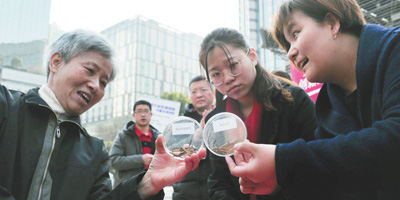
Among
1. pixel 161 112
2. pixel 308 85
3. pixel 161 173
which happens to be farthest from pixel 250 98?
pixel 161 112

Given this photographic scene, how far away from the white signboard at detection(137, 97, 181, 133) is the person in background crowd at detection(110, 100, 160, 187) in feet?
8.63

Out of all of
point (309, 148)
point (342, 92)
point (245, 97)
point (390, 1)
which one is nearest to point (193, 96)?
point (245, 97)

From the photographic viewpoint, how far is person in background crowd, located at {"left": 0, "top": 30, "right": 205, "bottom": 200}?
55.0 inches

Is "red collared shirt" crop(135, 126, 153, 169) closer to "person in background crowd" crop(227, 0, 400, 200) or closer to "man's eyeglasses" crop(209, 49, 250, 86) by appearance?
"man's eyeglasses" crop(209, 49, 250, 86)

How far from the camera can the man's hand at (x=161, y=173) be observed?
1542 mm

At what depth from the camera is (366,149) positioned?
909 millimetres

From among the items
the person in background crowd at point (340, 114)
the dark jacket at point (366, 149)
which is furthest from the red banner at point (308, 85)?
the dark jacket at point (366, 149)

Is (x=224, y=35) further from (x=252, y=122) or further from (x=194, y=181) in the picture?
(x=194, y=181)

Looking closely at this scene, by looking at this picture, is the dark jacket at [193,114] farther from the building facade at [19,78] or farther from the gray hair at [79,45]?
the building facade at [19,78]

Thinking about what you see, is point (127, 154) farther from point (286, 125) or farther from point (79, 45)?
point (286, 125)

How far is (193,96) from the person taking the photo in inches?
156

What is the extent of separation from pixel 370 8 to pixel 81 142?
7643 millimetres

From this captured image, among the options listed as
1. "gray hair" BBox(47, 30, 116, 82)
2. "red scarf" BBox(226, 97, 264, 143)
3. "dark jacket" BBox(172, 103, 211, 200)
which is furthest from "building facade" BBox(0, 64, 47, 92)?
"red scarf" BBox(226, 97, 264, 143)

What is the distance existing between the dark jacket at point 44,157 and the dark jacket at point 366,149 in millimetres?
994
